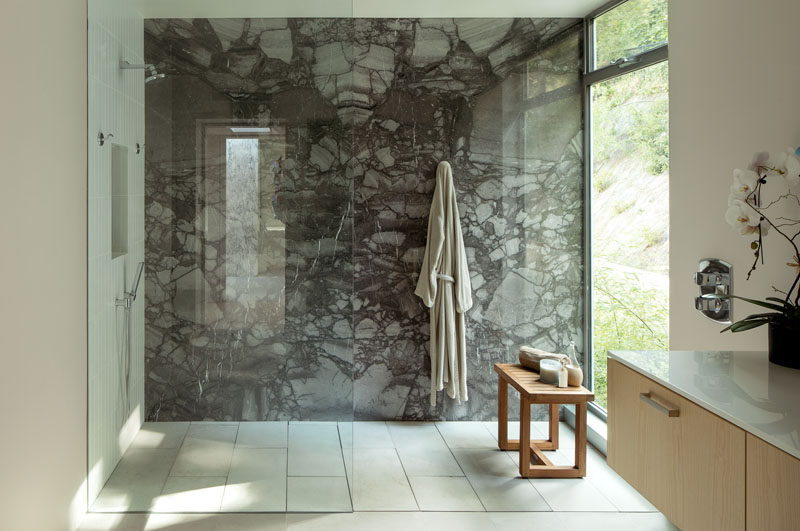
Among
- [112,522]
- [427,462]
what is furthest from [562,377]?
[112,522]

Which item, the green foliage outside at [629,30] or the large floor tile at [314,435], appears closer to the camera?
the large floor tile at [314,435]

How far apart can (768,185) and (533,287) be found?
229cm

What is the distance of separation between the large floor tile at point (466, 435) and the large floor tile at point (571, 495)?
1.98 ft

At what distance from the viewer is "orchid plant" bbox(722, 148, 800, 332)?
6.40ft

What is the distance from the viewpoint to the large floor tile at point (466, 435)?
4.22m

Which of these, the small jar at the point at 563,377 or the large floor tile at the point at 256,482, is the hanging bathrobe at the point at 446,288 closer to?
the small jar at the point at 563,377

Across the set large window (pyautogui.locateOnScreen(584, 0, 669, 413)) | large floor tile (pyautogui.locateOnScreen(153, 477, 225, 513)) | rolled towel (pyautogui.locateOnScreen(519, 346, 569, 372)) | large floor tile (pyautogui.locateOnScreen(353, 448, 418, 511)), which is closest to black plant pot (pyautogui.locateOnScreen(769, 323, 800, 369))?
large window (pyautogui.locateOnScreen(584, 0, 669, 413))

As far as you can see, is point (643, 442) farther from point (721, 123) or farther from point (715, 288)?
point (721, 123)

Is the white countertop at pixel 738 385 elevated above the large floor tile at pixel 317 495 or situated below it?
above

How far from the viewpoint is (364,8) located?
4.31 m

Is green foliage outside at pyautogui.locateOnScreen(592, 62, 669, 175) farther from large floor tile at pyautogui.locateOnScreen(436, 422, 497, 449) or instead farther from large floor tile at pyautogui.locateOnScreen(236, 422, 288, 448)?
large floor tile at pyautogui.locateOnScreen(236, 422, 288, 448)

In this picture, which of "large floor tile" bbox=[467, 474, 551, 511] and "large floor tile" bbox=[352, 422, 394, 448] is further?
"large floor tile" bbox=[352, 422, 394, 448]

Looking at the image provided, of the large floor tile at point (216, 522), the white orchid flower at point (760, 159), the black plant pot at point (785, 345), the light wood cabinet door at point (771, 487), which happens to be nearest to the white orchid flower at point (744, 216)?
the white orchid flower at point (760, 159)

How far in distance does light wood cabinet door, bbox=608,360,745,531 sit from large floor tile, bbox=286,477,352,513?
1546 mm
